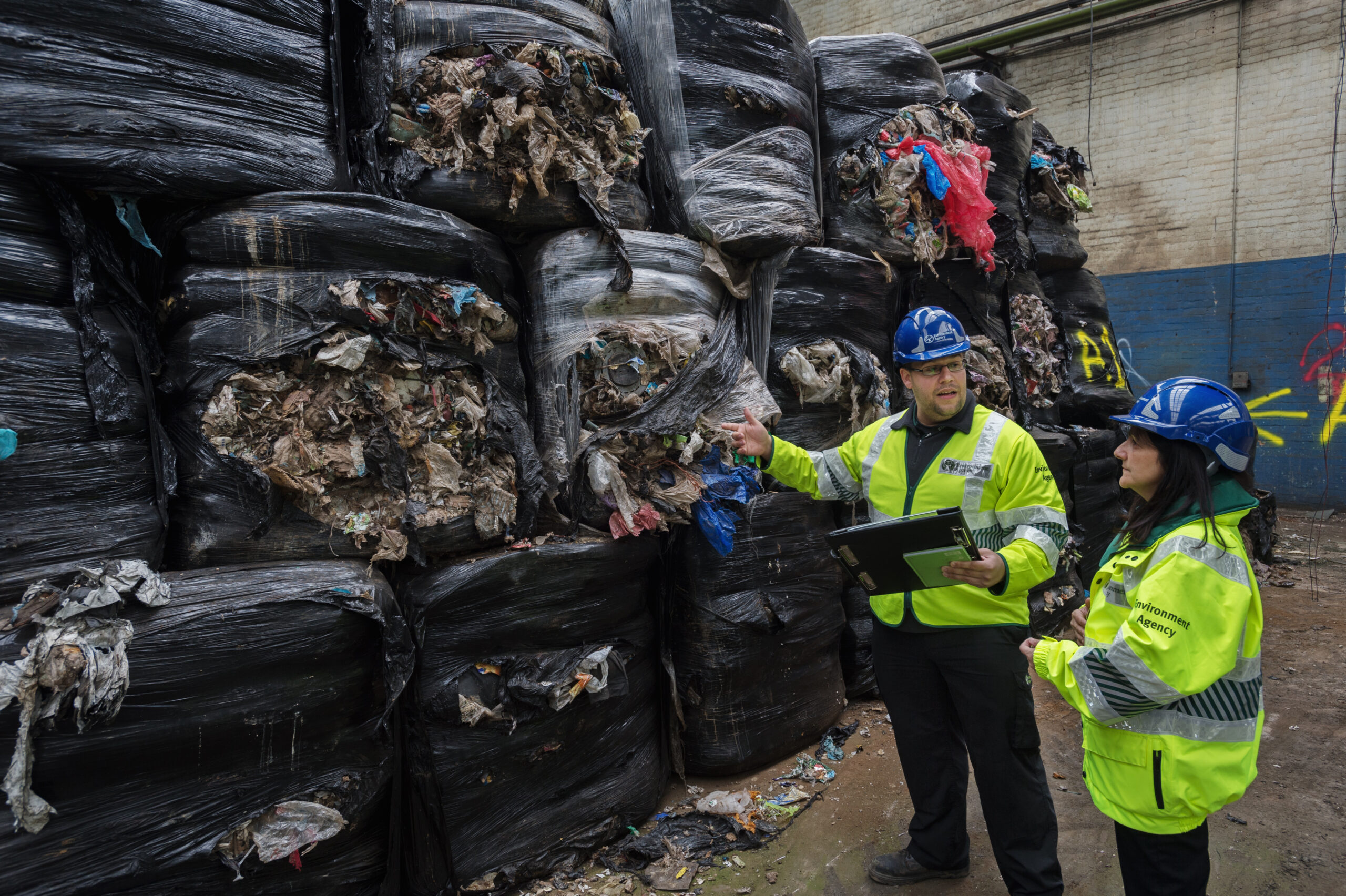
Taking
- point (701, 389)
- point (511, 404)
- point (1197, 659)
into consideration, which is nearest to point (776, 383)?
point (701, 389)

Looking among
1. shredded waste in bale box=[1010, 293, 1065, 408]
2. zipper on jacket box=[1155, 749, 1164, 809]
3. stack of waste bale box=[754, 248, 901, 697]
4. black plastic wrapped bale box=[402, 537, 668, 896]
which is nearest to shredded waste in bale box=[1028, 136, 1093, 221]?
shredded waste in bale box=[1010, 293, 1065, 408]

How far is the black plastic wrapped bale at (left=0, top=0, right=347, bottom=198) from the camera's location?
1.54 metres

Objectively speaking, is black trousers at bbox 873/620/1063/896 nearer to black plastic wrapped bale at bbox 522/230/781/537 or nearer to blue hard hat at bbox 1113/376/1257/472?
blue hard hat at bbox 1113/376/1257/472

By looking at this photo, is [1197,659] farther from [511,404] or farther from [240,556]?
[240,556]

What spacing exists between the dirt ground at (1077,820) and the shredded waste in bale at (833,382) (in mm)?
1282

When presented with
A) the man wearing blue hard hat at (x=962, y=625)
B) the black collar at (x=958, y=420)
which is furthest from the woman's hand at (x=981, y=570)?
the black collar at (x=958, y=420)

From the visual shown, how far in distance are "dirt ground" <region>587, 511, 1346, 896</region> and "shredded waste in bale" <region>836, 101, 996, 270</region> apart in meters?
2.08

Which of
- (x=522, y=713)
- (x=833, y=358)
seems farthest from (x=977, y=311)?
(x=522, y=713)

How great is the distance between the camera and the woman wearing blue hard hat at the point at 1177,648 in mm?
1278

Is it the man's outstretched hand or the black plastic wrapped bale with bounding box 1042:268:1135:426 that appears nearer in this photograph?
the man's outstretched hand

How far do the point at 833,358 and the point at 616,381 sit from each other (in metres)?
1.03

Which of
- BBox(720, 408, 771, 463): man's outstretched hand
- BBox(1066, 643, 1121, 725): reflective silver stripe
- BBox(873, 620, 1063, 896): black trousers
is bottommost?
BBox(873, 620, 1063, 896): black trousers

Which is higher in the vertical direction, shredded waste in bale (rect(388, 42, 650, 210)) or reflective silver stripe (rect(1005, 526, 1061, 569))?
shredded waste in bale (rect(388, 42, 650, 210))

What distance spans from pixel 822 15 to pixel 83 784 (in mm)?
10183
